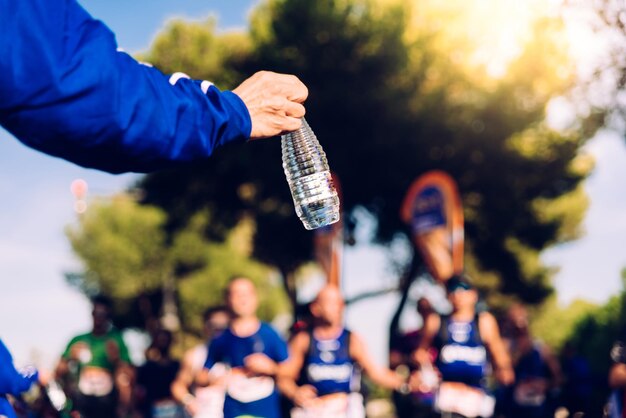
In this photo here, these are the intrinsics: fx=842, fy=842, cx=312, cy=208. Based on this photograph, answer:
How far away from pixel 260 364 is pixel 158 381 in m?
4.72

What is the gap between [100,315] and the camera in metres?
10.6

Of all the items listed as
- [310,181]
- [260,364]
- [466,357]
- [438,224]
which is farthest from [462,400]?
[438,224]

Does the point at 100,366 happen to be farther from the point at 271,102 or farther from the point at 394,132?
the point at 394,132

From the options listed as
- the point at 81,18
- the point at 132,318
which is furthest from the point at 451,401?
the point at 132,318

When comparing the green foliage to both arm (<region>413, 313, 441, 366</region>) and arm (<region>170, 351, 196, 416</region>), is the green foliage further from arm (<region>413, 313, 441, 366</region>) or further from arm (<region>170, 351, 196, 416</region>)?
arm (<region>170, 351, 196, 416</region>)

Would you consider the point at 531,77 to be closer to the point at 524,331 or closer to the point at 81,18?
the point at 524,331

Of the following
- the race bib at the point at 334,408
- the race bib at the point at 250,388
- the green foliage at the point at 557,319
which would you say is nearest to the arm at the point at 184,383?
the race bib at the point at 334,408

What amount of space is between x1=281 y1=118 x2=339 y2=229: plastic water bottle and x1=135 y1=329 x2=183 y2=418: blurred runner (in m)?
9.65

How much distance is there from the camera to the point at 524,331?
A: 11867 mm

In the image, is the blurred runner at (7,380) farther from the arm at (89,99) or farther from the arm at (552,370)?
the arm at (552,370)

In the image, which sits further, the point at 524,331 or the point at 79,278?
the point at 79,278

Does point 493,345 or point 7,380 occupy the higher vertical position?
point 7,380

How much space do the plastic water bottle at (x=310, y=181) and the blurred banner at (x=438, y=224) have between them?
1429cm

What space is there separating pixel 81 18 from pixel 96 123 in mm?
204
